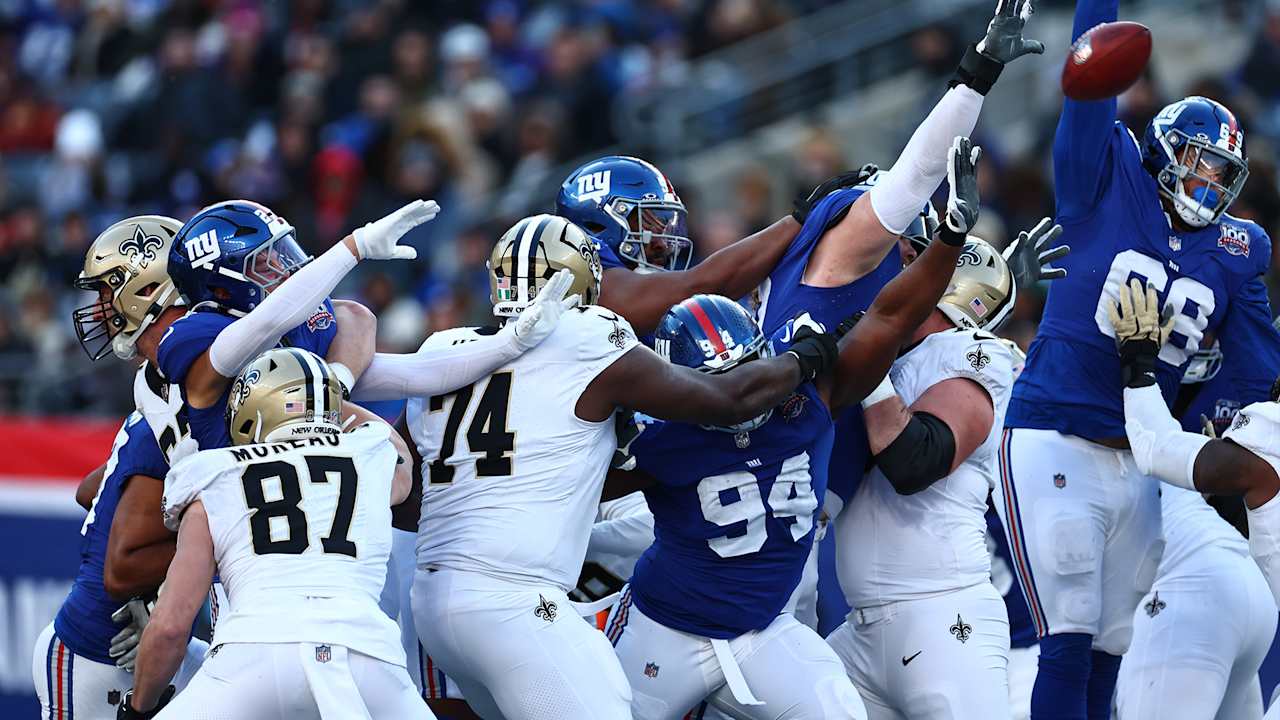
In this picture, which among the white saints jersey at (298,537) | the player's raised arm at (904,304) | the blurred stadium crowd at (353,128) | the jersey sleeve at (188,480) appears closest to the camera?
the white saints jersey at (298,537)

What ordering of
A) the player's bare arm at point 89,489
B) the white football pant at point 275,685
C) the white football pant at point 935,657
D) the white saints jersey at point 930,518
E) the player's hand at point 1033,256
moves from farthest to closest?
the player's bare arm at point 89,489 < the player's hand at point 1033,256 < the white saints jersey at point 930,518 < the white football pant at point 935,657 < the white football pant at point 275,685

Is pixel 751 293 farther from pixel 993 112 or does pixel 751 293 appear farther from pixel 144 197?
pixel 144 197

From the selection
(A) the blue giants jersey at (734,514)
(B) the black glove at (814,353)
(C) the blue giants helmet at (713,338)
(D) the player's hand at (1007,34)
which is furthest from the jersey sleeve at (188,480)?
(D) the player's hand at (1007,34)

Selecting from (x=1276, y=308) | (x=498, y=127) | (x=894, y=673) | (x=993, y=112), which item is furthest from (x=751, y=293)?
(x=498, y=127)

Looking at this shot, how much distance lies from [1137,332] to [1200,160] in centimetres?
69

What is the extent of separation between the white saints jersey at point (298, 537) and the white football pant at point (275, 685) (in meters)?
0.04

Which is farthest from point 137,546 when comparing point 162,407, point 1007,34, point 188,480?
point 1007,34

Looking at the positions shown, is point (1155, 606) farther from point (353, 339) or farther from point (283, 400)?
point (283, 400)

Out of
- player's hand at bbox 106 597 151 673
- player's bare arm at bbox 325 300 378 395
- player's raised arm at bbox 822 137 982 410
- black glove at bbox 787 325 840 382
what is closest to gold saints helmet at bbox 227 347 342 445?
player's bare arm at bbox 325 300 378 395

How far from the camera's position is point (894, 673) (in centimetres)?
603

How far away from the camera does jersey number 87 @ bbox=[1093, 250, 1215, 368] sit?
259 inches

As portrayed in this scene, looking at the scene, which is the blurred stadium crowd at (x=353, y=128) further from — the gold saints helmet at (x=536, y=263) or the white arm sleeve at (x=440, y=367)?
the white arm sleeve at (x=440, y=367)

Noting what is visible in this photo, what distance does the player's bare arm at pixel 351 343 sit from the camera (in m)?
6.08

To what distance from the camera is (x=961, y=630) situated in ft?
19.6
